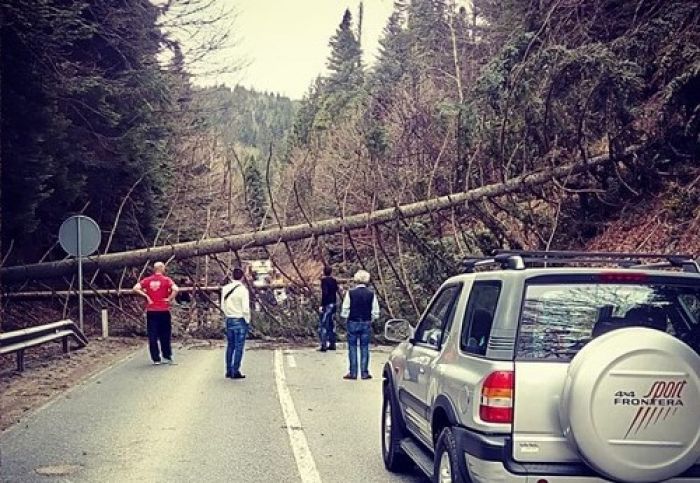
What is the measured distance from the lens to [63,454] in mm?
8438

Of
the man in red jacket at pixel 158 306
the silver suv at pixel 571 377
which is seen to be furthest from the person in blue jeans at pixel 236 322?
the silver suv at pixel 571 377

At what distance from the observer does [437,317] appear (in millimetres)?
7148

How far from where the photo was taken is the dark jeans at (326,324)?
62.6ft

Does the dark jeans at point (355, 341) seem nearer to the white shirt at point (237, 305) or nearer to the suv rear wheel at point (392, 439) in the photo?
the white shirt at point (237, 305)

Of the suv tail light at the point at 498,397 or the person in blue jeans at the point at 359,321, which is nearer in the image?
the suv tail light at the point at 498,397

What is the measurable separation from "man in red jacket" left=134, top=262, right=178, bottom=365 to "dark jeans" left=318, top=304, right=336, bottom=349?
4027mm

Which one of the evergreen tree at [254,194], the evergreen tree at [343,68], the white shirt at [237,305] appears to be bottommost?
the white shirt at [237,305]

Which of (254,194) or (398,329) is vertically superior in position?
(254,194)

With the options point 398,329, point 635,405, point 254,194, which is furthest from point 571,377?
point 254,194

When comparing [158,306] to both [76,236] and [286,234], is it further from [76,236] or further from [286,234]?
[286,234]

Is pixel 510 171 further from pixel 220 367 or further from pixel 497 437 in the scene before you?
pixel 497 437

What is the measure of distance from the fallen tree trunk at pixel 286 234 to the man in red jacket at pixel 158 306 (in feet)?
16.2

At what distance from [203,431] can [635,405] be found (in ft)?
20.2

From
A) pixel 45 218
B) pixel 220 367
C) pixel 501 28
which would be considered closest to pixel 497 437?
pixel 220 367
